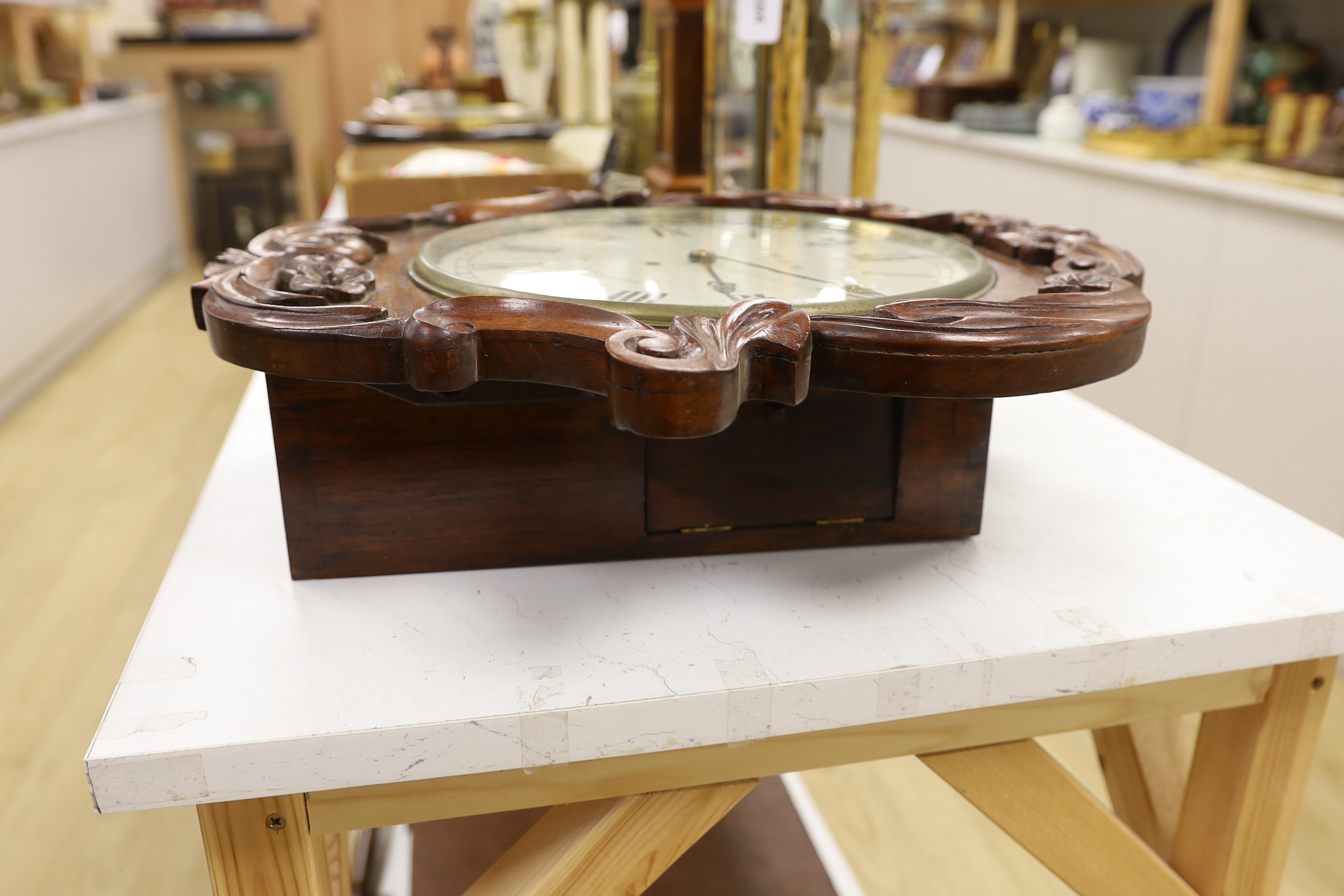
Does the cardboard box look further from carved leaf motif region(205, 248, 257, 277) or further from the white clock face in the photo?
carved leaf motif region(205, 248, 257, 277)

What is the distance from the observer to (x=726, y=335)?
0.55 metres

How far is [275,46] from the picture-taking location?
191 inches

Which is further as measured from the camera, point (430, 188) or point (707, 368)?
point (430, 188)

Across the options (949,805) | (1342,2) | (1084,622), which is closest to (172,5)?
(1342,2)

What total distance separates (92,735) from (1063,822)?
1442mm

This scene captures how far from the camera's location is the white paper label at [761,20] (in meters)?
1.29

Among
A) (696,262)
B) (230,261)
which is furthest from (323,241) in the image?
(696,262)

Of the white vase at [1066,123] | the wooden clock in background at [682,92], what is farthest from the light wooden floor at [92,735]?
the white vase at [1066,123]

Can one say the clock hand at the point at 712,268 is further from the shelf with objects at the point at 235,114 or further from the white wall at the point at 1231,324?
the shelf with objects at the point at 235,114

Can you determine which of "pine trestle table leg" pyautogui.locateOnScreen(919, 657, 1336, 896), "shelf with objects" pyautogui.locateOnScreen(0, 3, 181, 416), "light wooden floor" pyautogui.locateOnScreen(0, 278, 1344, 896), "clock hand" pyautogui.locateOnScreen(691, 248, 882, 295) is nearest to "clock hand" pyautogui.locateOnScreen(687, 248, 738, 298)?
A: "clock hand" pyautogui.locateOnScreen(691, 248, 882, 295)

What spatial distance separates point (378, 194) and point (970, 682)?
1.11 metres

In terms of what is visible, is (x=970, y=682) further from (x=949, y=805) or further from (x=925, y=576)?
(x=949, y=805)

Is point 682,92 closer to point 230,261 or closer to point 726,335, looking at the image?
point 230,261

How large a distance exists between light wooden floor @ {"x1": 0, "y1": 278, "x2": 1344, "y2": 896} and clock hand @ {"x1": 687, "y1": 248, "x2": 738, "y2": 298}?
34.4 inches
